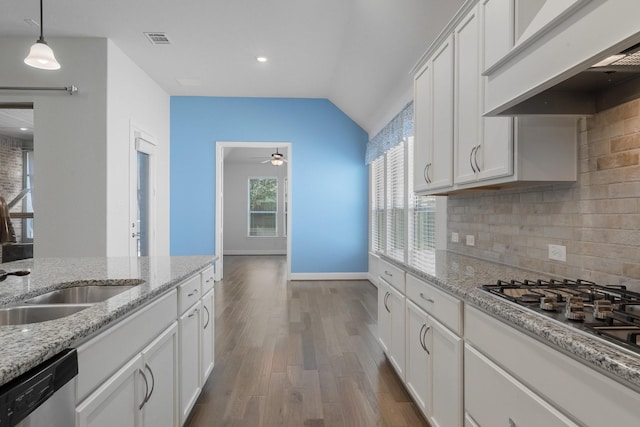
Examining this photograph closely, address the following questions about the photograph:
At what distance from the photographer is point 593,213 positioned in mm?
1608

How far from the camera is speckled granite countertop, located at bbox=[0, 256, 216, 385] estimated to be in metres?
0.84

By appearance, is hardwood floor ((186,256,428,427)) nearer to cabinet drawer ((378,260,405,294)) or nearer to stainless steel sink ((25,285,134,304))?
cabinet drawer ((378,260,405,294))

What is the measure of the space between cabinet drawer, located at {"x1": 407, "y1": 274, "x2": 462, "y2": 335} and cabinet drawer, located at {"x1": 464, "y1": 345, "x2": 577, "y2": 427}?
146 mm

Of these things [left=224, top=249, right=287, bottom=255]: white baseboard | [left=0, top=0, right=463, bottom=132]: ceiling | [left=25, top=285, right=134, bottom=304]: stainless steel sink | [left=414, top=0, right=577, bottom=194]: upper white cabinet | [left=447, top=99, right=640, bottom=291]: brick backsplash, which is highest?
[left=0, top=0, right=463, bottom=132]: ceiling

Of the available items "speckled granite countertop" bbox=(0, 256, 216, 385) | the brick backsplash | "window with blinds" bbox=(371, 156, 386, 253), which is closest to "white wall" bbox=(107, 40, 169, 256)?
"speckled granite countertop" bbox=(0, 256, 216, 385)

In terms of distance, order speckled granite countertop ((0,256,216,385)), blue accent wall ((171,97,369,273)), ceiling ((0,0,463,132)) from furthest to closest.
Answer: blue accent wall ((171,97,369,273)) → ceiling ((0,0,463,132)) → speckled granite countertop ((0,256,216,385))

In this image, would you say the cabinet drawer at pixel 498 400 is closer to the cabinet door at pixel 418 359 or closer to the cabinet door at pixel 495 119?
the cabinet door at pixel 418 359

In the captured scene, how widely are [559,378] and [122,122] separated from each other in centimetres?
491

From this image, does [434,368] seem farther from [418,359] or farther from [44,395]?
[44,395]

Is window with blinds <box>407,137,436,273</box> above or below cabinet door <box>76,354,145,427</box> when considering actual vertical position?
above

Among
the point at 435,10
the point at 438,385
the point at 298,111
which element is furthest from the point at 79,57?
the point at 438,385

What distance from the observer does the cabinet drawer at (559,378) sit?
32.1 inches

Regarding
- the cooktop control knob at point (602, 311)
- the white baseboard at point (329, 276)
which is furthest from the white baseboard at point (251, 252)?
the cooktop control knob at point (602, 311)

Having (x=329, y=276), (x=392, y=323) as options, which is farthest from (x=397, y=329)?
(x=329, y=276)
